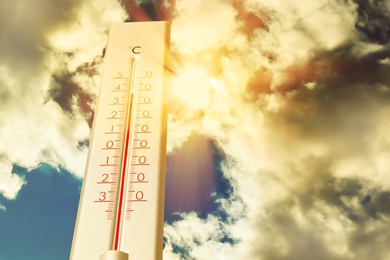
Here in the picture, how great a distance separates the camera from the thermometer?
220 cm

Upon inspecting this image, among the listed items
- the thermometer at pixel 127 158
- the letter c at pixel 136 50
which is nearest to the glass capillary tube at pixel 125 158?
the thermometer at pixel 127 158

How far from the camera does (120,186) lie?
226 centimetres

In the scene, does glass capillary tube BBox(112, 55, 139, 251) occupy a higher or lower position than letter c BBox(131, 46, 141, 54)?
lower

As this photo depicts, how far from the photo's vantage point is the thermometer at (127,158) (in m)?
2.20

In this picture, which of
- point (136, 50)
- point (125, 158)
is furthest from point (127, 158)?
point (136, 50)

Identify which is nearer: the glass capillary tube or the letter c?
the glass capillary tube

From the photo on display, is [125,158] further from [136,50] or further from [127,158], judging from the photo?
[136,50]

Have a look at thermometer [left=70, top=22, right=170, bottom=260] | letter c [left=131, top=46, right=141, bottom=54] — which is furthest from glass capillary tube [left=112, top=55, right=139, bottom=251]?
letter c [left=131, top=46, right=141, bottom=54]

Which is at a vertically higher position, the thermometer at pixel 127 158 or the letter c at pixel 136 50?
the letter c at pixel 136 50

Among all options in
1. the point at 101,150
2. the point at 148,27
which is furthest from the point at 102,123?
the point at 148,27

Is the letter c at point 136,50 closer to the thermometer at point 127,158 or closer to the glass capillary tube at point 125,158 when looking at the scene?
the thermometer at point 127,158

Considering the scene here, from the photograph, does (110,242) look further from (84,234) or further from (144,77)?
(144,77)

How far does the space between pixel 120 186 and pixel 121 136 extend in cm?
32

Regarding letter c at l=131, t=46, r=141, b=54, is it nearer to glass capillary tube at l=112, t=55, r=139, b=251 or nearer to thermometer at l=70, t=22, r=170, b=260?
thermometer at l=70, t=22, r=170, b=260
